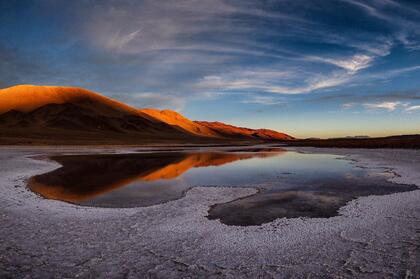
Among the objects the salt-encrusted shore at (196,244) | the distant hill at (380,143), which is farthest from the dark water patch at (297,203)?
the distant hill at (380,143)

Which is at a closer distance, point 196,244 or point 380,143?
point 196,244

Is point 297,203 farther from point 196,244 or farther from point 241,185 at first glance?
point 196,244

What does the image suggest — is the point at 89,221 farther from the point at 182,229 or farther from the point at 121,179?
the point at 121,179

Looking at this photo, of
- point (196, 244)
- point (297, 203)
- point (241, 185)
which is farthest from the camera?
point (241, 185)

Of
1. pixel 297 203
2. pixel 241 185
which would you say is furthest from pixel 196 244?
pixel 241 185

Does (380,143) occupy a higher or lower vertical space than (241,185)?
higher

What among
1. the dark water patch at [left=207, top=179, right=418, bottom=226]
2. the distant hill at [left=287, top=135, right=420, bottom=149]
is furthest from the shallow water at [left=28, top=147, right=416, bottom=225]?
the distant hill at [left=287, top=135, right=420, bottom=149]

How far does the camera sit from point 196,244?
796 cm

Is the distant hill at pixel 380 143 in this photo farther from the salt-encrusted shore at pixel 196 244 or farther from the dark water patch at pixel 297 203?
the salt-encrusted shore at pixel 196 244

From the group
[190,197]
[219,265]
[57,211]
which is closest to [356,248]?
[219,265]

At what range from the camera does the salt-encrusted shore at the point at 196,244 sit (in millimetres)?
6387

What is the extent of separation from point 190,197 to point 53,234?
6247 millimetres

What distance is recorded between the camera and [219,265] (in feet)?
21.9

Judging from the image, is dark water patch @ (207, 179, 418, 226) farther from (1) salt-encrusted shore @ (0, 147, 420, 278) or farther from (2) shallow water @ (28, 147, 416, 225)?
(1) salt-encrusted shore @ (0, 147, 420, 278)
